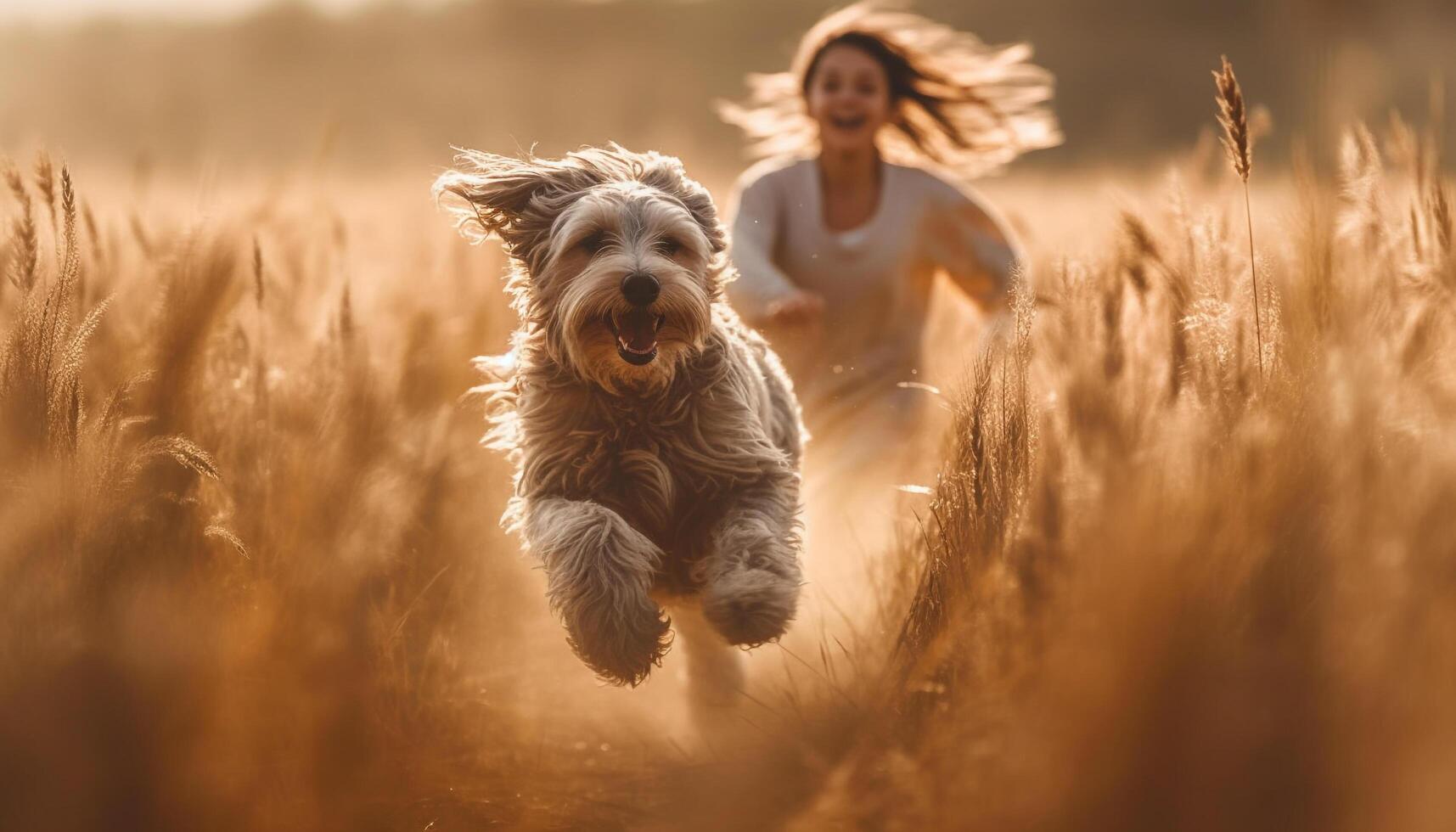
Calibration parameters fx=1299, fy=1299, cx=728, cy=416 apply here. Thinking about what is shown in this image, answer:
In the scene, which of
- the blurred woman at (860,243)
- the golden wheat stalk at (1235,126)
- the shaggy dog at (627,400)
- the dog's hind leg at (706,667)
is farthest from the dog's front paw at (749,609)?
the blurred woman at (860,243)

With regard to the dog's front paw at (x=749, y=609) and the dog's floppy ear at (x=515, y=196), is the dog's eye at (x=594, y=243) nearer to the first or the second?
the dog's floppy ear at (x=515, y=196)

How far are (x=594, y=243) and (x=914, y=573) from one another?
137 centimetres

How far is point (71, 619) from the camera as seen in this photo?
2.64 meters

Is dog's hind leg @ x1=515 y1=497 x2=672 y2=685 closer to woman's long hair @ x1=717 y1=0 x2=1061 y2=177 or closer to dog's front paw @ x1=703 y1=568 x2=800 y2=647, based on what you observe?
dog's front paw @ x1=703 y1=568 x2=800 y2=647

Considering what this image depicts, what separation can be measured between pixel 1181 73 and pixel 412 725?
59.6 m

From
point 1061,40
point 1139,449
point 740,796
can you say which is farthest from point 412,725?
point 1061,40

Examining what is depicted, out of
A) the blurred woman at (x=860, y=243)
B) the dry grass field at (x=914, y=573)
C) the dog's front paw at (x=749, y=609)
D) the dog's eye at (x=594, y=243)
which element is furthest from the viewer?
the blurred woman at (x=860, y=243)

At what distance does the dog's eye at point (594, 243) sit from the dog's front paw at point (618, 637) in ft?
3.46

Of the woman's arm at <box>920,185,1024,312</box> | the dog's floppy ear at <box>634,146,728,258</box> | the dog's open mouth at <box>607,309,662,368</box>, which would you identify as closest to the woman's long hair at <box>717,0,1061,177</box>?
the woman's arm at <box>920,185,1024,312</box>

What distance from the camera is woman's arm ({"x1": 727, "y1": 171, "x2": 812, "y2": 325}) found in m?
5.47

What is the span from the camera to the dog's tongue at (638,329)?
12.1ft

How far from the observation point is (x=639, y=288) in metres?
3.65

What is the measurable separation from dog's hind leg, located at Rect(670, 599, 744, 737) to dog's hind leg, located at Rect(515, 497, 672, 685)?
793mm

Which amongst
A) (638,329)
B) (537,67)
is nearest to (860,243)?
(638,329)
